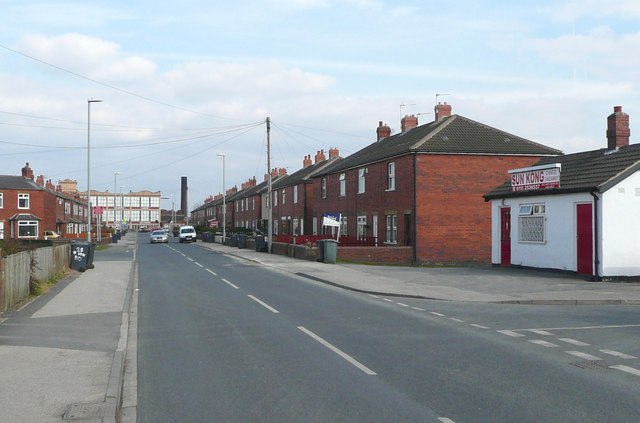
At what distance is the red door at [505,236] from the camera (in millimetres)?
28891

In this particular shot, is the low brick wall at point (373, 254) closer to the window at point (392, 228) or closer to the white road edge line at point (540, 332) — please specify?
the window at point (392, 228)

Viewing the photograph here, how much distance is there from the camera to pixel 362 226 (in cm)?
4325

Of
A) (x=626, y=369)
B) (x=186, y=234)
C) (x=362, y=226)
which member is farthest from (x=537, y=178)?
(x=186, y=234)

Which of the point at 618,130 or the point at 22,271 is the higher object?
the point at 618,130

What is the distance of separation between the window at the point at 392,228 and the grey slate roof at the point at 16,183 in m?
49.1

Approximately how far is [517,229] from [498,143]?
10.7 metres

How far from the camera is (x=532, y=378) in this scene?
8422 mm

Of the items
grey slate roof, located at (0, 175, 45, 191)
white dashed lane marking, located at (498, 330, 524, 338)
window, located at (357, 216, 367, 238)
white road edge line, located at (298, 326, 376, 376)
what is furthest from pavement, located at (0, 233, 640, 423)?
grey slate roof, located at (0, 175, 45, 191)

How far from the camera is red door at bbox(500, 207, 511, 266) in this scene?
94.8 ft

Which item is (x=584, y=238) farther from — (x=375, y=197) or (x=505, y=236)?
(x=375, y=197)

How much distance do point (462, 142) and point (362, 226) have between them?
31.1 feet

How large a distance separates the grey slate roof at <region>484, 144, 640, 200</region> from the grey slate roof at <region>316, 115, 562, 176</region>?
8296 millimetres

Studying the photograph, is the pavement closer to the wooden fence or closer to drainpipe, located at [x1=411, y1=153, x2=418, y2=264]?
the wooden fence

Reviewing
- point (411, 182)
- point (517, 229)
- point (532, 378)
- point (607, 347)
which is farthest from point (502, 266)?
point (532, 378)
